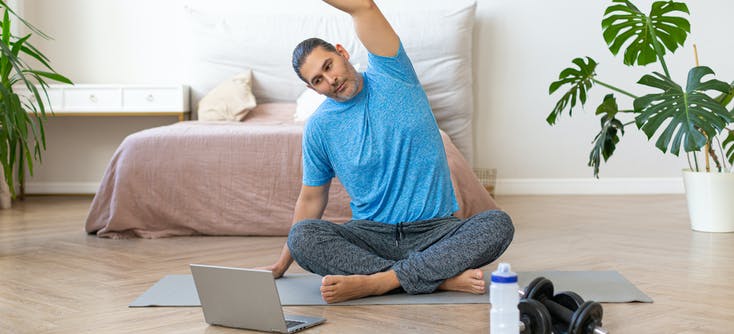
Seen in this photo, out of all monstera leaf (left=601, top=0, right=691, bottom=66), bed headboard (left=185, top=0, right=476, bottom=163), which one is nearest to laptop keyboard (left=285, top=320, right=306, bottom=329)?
monstera leaf (left=601, top=0, right=691, bottom=66)

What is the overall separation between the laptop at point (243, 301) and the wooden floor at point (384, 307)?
0.18 feet

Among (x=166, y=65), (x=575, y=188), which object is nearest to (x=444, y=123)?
(x=575, y=188)

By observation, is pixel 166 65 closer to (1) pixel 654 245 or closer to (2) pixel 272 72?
(2) pixel 272 72

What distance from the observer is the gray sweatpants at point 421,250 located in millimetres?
2504

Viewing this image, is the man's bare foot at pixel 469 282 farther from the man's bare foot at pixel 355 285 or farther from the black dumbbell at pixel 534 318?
the black dumbbell at pixel 534 318

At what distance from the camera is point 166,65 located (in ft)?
18.4

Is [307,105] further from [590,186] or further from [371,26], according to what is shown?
[371,26]

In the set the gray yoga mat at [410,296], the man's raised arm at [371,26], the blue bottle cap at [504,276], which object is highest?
the man's raised arm at [371,26]

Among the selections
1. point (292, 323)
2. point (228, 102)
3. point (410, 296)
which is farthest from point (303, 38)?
point (292, 323)

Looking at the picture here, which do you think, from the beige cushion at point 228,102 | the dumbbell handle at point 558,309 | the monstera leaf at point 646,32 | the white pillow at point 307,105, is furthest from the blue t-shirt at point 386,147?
the beige cushion at point 228,102

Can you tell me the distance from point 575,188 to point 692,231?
165 cm

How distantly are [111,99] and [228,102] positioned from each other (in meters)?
0.73

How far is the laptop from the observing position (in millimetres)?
2096

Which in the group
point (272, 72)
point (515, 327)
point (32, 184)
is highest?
point (272, 72)
